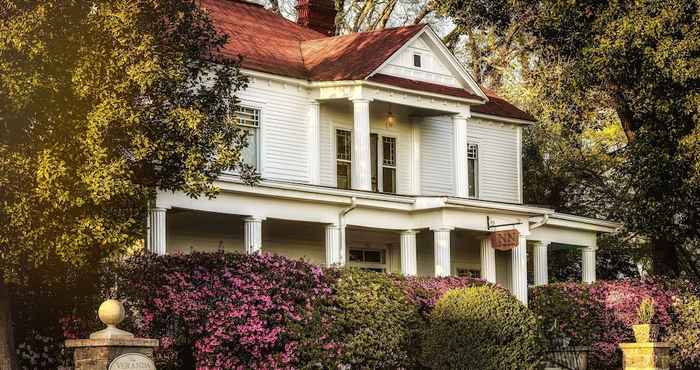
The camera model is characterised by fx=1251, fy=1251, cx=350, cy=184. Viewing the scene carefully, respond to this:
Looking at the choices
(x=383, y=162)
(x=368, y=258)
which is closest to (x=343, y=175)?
(x=383, y=162)

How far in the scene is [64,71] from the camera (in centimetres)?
1720

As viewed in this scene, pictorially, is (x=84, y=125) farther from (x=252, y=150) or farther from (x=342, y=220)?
(x=252, y=150)

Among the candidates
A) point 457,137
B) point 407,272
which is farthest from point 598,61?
point 407,272

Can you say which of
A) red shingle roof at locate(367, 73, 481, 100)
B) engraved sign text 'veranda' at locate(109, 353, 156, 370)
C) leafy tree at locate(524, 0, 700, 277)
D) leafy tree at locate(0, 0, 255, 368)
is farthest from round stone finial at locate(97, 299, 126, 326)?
leafy tree at locate(524, 0, 700, 277)

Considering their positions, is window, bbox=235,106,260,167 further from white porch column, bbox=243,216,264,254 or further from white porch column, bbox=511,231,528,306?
white porch column, bbox=511,231,528,306

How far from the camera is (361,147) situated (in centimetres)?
2925

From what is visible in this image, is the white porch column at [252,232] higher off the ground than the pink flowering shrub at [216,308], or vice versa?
the white porch column at [252,232]

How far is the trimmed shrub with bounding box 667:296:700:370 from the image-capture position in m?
28.0

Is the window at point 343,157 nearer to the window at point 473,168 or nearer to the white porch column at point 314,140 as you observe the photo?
the white porch column at point 314,140

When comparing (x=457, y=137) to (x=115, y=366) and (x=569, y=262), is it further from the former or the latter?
(x=115, y=366)

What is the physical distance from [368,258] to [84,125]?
15.4 m

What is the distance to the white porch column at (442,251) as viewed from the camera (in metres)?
28.6

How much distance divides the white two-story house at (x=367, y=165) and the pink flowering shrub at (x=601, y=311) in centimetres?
107

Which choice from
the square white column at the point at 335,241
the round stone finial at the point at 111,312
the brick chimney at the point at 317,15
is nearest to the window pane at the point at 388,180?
the square white column at the point at 335,241
